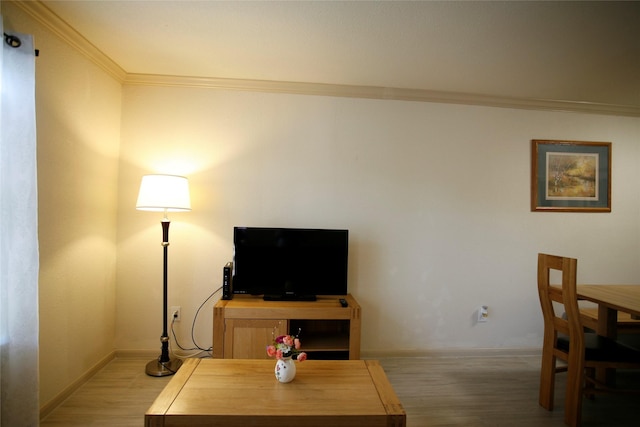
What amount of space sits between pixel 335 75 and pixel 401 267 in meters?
1.73

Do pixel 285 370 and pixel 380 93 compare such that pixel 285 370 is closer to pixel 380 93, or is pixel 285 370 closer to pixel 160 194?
pixel 160 194

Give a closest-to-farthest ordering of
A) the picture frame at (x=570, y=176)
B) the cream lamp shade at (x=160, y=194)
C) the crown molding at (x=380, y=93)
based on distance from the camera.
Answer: the cream lamp shade at (x=160, y=194)
the crown molding at (x=380, y=93)
the picture frame at (x=570, y=176)

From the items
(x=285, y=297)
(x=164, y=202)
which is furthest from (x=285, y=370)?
(x=164, y=202)

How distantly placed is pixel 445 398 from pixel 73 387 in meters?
2.52

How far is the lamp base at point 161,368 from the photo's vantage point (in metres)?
2.21

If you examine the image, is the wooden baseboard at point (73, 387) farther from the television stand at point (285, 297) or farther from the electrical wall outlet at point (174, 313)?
the television stand at point (285, 297)

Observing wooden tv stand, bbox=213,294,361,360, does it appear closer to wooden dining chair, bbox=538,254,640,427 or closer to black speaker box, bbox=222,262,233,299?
black speaker box, bbox=222,262,233,299

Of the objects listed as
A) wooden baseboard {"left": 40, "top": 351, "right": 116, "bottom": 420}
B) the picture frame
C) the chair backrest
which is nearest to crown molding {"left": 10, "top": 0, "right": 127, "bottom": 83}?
wooden baseboard {"left": 40, "top": 351, "right": 116, "bottom": 420}

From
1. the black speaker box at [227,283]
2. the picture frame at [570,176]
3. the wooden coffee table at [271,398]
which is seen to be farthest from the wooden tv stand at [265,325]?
the picture frame at [570,176]

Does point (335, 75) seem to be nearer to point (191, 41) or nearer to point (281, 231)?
point (191, 41)

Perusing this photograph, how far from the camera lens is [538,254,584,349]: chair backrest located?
5.57 ft

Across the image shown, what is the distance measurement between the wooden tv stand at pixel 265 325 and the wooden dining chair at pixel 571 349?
1.23 meters

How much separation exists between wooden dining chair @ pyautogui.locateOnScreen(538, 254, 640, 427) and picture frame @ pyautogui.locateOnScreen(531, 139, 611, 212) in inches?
46.5

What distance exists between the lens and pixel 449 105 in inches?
106
